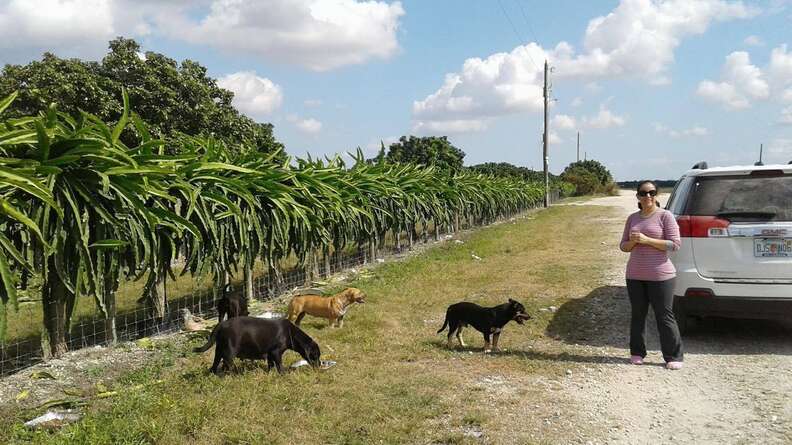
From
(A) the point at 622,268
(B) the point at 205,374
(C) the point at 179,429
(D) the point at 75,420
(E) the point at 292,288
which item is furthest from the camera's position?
(A) the point at 622,268

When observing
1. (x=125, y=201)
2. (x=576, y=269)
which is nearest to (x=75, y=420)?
(x=125, y=201)

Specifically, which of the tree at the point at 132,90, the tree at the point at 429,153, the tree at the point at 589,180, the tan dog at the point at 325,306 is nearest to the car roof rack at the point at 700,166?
the tan dog at the point at 325,306

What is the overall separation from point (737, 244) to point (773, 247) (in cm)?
29

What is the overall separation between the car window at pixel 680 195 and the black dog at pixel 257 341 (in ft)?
12.2

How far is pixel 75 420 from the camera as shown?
378cm

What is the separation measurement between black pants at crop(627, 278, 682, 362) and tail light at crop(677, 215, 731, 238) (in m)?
0.58

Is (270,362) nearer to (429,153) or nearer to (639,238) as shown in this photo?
(639,238)

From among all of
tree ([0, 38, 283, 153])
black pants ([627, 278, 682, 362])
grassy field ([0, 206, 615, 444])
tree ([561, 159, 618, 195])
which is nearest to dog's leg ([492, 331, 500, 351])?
grassy field ([0, 206, 615, 444])

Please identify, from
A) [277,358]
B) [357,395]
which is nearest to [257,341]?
[277,358]

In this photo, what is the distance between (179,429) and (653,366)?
3.84 metres

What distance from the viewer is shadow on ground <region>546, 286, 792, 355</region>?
18.0 ft

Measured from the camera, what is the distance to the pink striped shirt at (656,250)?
499 centimetres

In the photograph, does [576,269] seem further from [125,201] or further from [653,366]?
[125,201]

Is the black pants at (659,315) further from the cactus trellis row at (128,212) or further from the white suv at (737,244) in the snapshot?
the cactus trellis row at (128,212)
